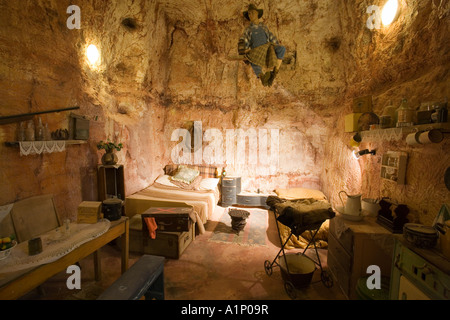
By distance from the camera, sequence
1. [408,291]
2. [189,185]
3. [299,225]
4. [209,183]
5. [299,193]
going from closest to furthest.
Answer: [408,291] → [299,225] → [189,185] → [299,193] → [209,183]

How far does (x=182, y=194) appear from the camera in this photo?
5.33 meters

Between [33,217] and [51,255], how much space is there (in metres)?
1.26

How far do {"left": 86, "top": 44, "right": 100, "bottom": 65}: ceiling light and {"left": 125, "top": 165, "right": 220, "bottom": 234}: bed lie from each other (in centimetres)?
295

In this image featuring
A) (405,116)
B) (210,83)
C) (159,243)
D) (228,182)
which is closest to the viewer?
(405,116)

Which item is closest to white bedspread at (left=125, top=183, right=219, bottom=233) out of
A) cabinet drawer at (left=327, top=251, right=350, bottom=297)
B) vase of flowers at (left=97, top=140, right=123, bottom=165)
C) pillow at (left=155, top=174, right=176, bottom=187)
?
pillow at (left=155, top=174, right=176, bottom=187)

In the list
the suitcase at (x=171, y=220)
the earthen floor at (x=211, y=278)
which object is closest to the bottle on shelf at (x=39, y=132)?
the suitcase at (x=171, y=220)

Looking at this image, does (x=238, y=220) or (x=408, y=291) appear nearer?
(x=408, y=291)

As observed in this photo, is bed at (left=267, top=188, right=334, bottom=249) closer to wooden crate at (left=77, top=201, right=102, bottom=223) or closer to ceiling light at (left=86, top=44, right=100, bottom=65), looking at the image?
wooden crate at (left=77, top=201, right=102, bottom=223)

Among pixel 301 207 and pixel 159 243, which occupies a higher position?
pixel 301 207

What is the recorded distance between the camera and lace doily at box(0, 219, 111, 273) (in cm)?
186

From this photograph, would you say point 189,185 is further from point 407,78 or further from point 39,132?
point 407,78

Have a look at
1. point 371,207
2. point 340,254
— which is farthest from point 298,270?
point 371,207

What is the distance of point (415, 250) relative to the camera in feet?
6.23

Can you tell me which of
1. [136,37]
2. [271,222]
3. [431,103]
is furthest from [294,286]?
[136,37]
